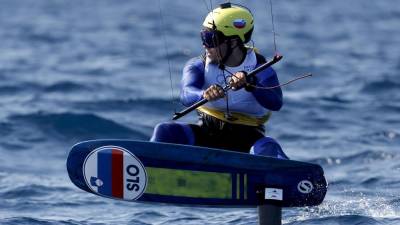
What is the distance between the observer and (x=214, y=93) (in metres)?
9.03

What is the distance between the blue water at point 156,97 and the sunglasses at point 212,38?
1.64 meters

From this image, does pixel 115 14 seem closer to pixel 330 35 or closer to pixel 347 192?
pixel 330 35

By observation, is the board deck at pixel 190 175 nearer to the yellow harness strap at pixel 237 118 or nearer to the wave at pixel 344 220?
the yellow harness strap at pixel 237 118

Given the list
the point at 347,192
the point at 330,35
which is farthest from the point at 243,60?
the point at 330,35

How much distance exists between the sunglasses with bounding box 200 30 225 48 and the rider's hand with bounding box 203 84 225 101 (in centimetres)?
52

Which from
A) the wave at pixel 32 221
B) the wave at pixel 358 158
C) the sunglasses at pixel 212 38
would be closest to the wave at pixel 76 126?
the wave at pixel 358 158

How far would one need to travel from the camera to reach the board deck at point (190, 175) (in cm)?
903

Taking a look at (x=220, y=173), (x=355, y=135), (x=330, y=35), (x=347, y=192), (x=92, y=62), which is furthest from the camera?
(x=330, y=35)

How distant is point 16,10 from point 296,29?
323 inches

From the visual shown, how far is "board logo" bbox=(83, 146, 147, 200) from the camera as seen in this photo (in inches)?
365

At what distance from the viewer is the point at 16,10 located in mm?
32625

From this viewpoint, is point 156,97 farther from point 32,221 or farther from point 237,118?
point 237,118

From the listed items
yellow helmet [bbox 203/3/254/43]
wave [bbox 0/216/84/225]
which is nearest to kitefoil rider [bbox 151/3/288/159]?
yellow helmet [bbox 203/3/254/43]

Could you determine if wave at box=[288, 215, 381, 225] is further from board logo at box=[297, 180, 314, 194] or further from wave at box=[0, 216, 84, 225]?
wave at box=[0, 216, 84, 225]
